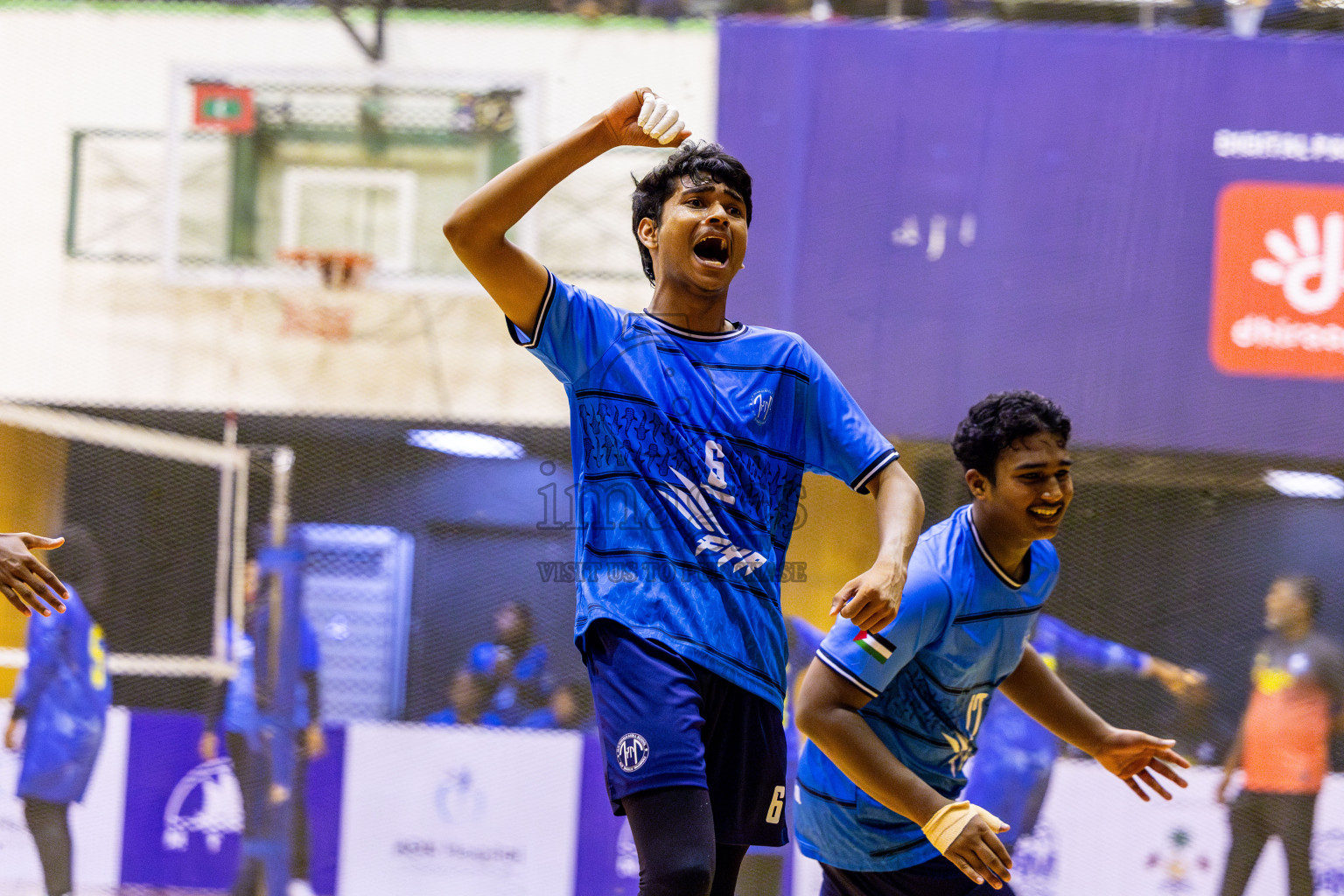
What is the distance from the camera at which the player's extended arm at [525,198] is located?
170 centimetres

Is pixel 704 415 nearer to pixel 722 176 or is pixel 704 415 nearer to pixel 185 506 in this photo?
pixel 722 176

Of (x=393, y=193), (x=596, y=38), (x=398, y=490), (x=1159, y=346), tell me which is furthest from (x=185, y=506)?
(x=1159, y=346)

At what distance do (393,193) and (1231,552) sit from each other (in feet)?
11.1

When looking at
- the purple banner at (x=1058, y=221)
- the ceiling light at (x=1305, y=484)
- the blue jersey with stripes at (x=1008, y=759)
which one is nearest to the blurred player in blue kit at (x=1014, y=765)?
the blue jersey with stripes at (x=1008, y=759)

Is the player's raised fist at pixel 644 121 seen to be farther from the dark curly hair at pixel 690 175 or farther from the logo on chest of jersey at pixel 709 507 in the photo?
the logo on chest of jersey at pixel 709 507

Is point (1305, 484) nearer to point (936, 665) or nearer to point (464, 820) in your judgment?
point (936, 665)

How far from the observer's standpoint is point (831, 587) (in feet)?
13.3

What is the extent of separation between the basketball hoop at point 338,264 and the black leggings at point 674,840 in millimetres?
3363

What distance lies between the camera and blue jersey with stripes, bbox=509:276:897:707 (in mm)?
1744

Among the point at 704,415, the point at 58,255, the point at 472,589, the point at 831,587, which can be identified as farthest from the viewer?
the point at 58,255

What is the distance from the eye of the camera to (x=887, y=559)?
5.48 ft

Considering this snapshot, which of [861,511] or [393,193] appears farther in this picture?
[393,193]

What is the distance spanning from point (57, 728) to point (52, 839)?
1.25ft

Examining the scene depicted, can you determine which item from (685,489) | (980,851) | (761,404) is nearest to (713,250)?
(761,404)
